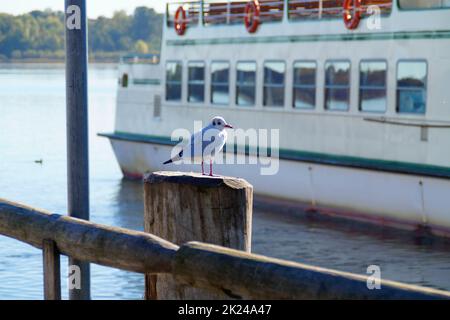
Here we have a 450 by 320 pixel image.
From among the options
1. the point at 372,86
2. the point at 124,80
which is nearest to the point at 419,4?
the point at 372,86

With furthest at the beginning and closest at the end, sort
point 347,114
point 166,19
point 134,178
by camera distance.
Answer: point 134,178
point 166,19
point 347,114

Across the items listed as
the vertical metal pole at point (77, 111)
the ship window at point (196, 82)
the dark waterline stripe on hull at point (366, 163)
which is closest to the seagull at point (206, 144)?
the vertical metal pole at point (77, 111)

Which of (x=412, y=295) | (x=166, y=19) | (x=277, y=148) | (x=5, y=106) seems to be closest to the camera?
(x=412, y=295)

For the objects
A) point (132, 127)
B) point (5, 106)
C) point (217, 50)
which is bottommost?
point (5, 106)

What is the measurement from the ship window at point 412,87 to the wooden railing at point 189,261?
39.6 ft

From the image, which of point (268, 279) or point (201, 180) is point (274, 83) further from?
point (268, 279)

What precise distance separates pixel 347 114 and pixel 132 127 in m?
7.29

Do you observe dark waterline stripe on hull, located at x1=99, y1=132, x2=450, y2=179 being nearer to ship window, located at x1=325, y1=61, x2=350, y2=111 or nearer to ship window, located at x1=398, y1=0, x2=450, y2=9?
Answer: ship window, located at x1=325, y1=61, x2=350, y2=111

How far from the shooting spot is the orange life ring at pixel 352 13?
60.6 feet

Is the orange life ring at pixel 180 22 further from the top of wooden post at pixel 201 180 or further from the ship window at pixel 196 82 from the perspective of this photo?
the top of wooden post at pixel 201 180

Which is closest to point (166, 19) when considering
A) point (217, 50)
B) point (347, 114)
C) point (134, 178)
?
point (217, 50)

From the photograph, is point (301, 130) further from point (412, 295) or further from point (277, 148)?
point (412, 295)

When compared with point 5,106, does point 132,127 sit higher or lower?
higher
